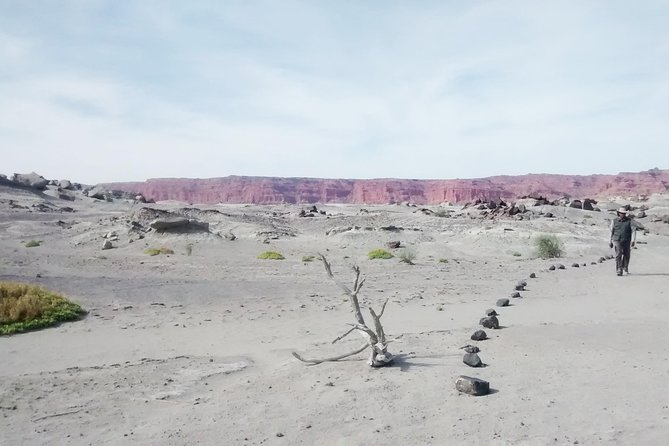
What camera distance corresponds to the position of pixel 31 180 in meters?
59.1

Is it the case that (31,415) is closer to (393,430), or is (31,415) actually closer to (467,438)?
(393,430)

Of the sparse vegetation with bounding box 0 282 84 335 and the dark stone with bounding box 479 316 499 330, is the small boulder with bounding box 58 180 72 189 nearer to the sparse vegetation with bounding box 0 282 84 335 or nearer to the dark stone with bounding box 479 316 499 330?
the sparse vegetation with bounding box 0 282 84 335

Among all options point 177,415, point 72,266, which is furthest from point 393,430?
point 72,266

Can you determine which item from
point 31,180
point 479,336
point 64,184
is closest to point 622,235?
point 479,336

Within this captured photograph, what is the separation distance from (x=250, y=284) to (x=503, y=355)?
32.8 ft

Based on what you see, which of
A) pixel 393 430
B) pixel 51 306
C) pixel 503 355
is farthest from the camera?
pixel 51 306

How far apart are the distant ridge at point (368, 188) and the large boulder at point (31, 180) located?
2888 inches

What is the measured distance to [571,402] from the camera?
216 inches

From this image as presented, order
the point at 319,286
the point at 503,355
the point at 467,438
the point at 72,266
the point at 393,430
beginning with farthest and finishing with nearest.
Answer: the point at 72,266 < the point at 319,286 < the point at 503,355 < the point at 393,430 < the point at 467,438

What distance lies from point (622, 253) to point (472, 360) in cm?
979

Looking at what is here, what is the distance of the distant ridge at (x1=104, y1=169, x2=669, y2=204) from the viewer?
121938mm

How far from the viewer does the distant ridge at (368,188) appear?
122 meters

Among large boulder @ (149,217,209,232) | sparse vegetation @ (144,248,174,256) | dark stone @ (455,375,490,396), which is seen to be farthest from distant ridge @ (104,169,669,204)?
dark stone @ (455,375,490,396)

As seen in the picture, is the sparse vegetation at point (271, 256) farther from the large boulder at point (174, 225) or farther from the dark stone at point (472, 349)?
the dark stone at point (472, 349)
